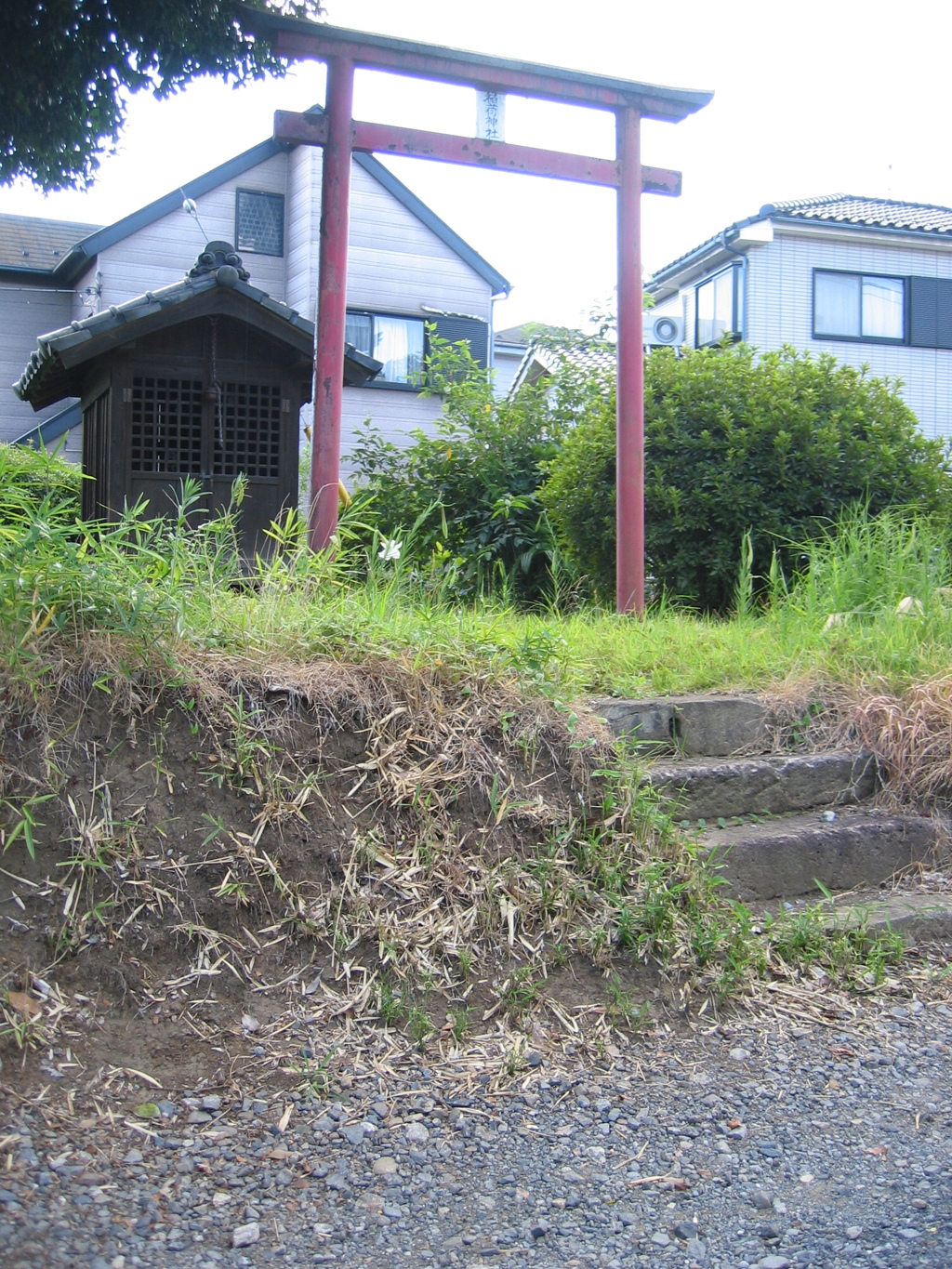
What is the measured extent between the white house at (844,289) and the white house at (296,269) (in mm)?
4040

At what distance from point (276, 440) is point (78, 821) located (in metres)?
4.37

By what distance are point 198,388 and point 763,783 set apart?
4416mm

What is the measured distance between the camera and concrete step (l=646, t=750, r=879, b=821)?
3617mm

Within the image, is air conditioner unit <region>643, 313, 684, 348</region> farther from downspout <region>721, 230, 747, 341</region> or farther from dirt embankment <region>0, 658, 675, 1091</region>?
dirt embankment <region>0, 658, 675, 1091</region>

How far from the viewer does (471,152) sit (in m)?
5.86

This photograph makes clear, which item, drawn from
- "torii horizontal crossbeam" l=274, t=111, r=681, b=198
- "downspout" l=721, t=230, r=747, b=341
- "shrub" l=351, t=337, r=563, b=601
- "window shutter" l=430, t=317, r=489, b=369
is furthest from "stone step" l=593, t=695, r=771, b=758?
"downspout" l=721, t=230, r=747, b=341

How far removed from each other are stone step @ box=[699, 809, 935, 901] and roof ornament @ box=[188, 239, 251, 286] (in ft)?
14.8

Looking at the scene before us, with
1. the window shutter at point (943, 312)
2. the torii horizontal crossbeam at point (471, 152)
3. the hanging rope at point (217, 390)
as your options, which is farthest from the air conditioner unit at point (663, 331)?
the hanging rope at point (217, 390)

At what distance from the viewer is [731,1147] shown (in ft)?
7.73

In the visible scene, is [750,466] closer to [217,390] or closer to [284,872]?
[217,390]

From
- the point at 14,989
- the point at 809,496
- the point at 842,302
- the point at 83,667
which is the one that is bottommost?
the point at 14,989

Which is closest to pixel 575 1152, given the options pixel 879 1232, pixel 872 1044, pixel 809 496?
pixel 879 1232

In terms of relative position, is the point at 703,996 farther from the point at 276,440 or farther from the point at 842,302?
the point at 842,302

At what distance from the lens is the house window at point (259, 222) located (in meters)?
17.0
